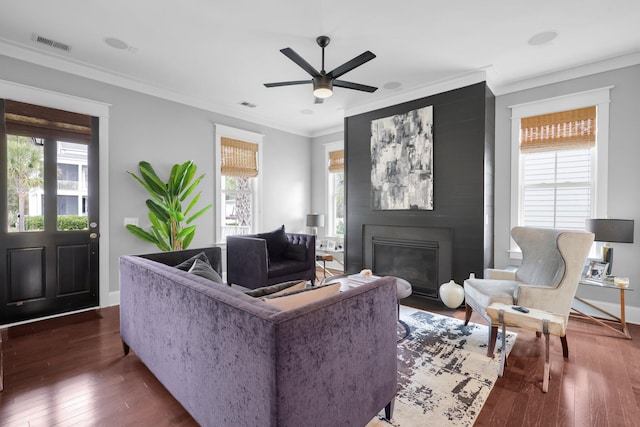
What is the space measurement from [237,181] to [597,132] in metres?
5.00

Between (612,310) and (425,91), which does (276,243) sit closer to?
(425,91)

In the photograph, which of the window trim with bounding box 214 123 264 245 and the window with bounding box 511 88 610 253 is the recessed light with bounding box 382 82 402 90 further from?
the window trim with bounding box 214 123 264 245

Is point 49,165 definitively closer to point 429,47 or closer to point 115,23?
point 115,23

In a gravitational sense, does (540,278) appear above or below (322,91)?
below

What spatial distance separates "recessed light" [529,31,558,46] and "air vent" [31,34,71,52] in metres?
4.69

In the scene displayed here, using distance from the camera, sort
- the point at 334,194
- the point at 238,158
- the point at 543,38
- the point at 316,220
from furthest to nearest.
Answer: the point at 334,194, the point at 316,220, the point at 238,158, the point at 543,38

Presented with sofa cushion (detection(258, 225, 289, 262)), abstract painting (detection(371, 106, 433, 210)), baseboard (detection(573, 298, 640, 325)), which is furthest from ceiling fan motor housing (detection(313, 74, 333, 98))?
baseboard (detection(573, 298, 640, 325))

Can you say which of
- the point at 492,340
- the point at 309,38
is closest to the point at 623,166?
the point at 492,340

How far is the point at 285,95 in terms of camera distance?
14.4 ft

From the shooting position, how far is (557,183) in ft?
12.0

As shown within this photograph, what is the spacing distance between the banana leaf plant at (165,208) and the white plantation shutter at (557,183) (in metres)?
4.44

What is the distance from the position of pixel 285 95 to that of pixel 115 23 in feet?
7.12

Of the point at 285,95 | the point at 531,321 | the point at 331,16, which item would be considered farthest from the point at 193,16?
the point at 531,321

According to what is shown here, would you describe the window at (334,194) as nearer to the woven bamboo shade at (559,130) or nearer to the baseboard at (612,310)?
the woven bamboo shade at (559,130)
